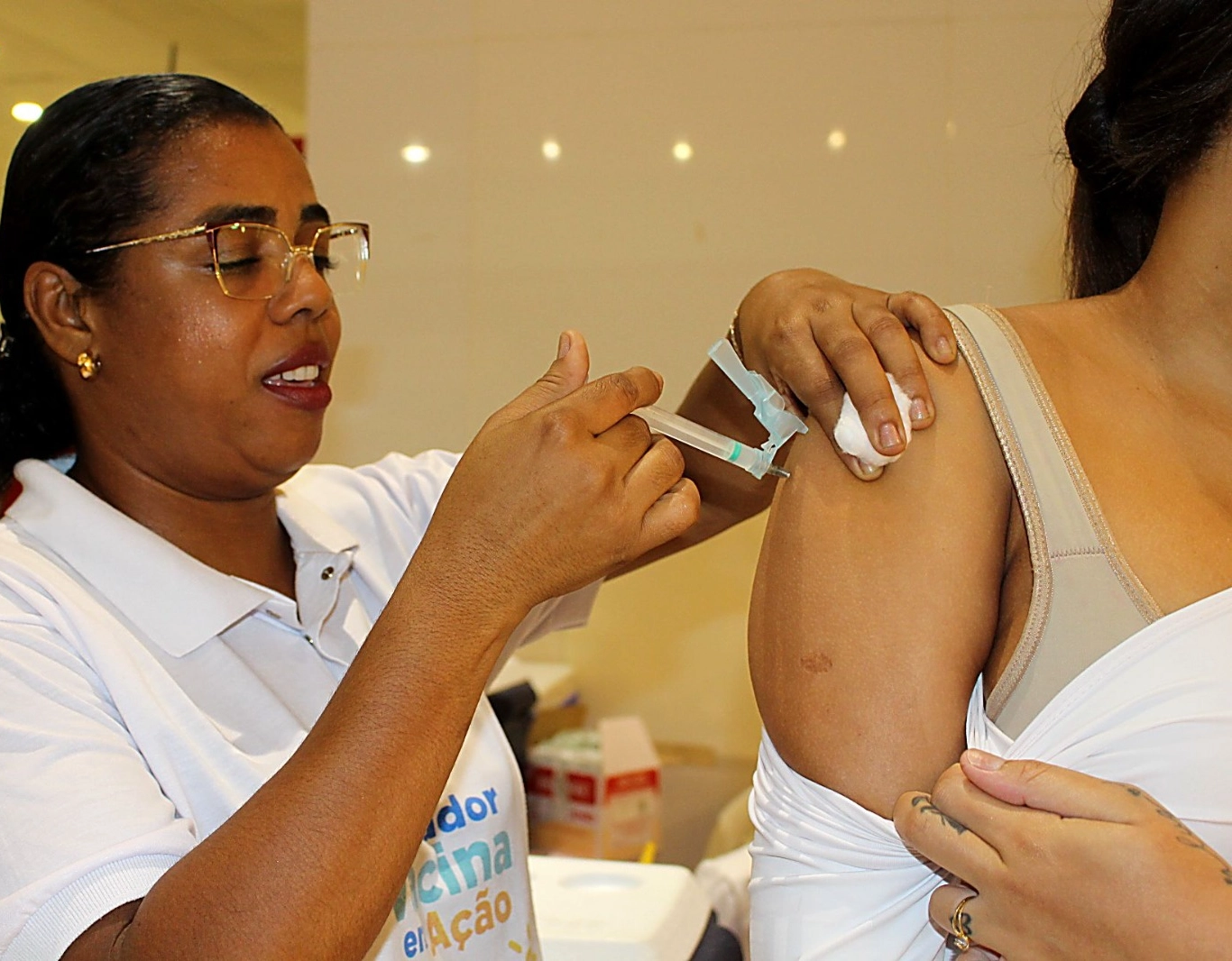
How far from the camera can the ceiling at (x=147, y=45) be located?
1.86 m

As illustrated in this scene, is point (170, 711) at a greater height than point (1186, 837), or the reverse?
point (1186, 837)

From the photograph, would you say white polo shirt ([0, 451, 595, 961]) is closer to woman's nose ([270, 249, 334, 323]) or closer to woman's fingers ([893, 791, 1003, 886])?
woman's nose ([270, 249, 334, 323])

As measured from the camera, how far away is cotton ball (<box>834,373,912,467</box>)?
Answer: 741 mm

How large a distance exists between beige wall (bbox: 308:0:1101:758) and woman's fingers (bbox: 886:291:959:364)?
1.22 m

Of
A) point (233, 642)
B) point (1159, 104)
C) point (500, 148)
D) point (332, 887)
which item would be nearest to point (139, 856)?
point (332, 887)

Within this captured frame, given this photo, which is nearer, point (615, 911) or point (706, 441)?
point (706, 441)

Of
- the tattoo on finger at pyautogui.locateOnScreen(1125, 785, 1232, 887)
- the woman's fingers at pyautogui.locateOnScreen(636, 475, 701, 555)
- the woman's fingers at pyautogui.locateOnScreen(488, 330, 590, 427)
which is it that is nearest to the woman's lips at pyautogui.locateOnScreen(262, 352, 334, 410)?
the woman's fingers at pyautogui.locateOnScreen(488, 330, 590, 427)

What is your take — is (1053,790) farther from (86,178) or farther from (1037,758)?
(86,178)

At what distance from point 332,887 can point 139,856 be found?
14 centimetres

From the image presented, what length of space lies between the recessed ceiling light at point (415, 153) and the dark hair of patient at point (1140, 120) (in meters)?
1.42

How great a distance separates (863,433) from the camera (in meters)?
0.74

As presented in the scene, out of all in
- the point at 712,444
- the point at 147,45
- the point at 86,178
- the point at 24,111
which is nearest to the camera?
the point at 712,444

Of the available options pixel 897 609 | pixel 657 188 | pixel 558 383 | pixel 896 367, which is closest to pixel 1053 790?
pixel 897 609

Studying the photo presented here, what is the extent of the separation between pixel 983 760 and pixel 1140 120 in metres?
0.46
